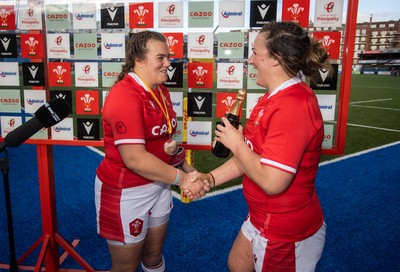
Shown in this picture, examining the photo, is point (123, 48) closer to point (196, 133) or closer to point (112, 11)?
point (112, 11)

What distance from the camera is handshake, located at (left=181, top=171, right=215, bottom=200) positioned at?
2213 millimetres

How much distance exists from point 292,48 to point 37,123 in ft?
4.07

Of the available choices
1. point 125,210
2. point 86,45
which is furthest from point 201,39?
point 125,210

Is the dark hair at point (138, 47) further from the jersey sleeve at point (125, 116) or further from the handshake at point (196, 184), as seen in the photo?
the handshake at point (196, 184)

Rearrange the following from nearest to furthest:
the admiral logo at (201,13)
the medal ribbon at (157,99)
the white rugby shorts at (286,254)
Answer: the white rugby shorts at (286,254)
the medal ribbon at (157,99)
the admiral logo at (201,13)

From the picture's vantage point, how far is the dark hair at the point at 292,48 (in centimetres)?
171

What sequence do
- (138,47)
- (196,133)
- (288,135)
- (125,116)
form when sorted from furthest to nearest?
(196,133)
(138,47)
(125,116)
(288,135)

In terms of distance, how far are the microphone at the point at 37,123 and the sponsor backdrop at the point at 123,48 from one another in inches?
50.5

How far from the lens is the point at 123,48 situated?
9.63 ft

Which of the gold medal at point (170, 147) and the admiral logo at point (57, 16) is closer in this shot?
the gold medal at point (170, 147)

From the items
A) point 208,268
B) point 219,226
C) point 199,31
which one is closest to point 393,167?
point 219,226

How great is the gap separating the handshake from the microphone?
924 mm

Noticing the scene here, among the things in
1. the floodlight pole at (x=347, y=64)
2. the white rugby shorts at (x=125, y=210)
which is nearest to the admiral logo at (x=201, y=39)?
the floodlight pole at (x=347, y=64)

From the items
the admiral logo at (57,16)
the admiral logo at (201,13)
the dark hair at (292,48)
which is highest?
the admiral logo at (201,13)
